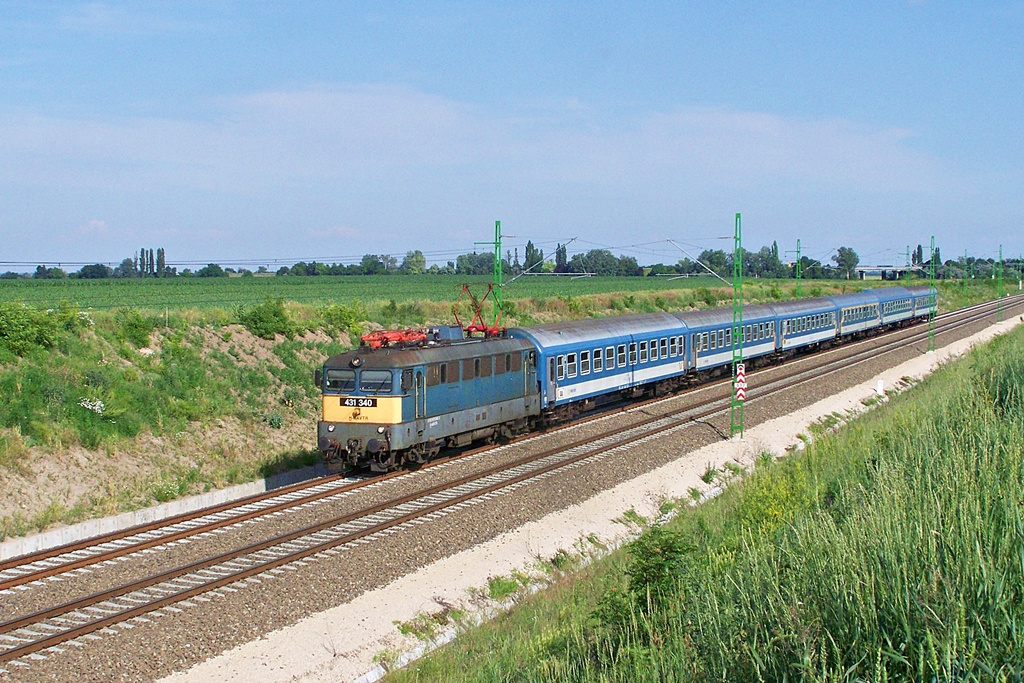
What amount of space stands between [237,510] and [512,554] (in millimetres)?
6355

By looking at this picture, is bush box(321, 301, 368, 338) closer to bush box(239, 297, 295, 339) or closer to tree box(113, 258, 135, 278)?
bush box(239, 297, 295, 339)

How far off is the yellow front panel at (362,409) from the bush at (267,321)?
13224 millimetres

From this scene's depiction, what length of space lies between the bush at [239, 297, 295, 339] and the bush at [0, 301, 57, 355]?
8.57m

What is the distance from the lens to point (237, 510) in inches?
778

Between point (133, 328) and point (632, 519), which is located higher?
point (133, 328)

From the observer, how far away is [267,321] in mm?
34969

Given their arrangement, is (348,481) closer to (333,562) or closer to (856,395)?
(333,562)

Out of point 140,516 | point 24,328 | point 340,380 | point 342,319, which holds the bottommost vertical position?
point 140,516

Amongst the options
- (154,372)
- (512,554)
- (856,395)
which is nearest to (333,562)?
(512,554)

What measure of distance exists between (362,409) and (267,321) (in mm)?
14533

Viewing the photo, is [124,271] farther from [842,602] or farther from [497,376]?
[842,602]

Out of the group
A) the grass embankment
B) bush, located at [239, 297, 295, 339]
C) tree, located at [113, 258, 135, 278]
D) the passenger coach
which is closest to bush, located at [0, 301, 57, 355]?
bush, located at [239, 297, 295, 339]

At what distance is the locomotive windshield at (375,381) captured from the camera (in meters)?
21.5

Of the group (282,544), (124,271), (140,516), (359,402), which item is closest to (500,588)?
(282,544)
